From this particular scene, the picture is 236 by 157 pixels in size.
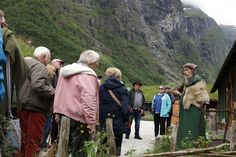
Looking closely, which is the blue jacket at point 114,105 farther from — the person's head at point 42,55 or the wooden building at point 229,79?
the wooden building at point 229,79

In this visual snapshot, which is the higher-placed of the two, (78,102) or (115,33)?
(115,33)

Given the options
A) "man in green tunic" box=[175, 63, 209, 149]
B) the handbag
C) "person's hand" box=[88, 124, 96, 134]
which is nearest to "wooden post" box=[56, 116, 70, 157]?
"person's hand" box=[88, 124, 96, 134]

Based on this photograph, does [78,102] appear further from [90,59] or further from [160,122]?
[160,122]

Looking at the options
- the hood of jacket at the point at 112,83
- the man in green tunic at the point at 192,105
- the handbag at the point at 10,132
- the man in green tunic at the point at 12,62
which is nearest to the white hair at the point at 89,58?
the hood of jacket at the point at 112,83

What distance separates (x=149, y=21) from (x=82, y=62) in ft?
604

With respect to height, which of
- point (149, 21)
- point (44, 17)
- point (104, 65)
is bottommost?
point (104, 65)

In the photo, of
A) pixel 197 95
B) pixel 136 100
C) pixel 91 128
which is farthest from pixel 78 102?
pixel 136 100

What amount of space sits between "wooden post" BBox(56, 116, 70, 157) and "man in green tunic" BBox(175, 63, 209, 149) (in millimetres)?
3663

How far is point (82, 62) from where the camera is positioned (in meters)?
7.04

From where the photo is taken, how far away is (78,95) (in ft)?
22.2

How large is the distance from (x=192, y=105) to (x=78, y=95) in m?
3.81

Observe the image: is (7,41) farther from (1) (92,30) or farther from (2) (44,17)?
(1) (92,30)

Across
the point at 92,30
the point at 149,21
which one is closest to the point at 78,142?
the point at 92,30

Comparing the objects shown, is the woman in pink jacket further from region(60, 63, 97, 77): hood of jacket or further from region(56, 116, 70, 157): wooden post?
region(56, 116, 70, 157): wooden post
